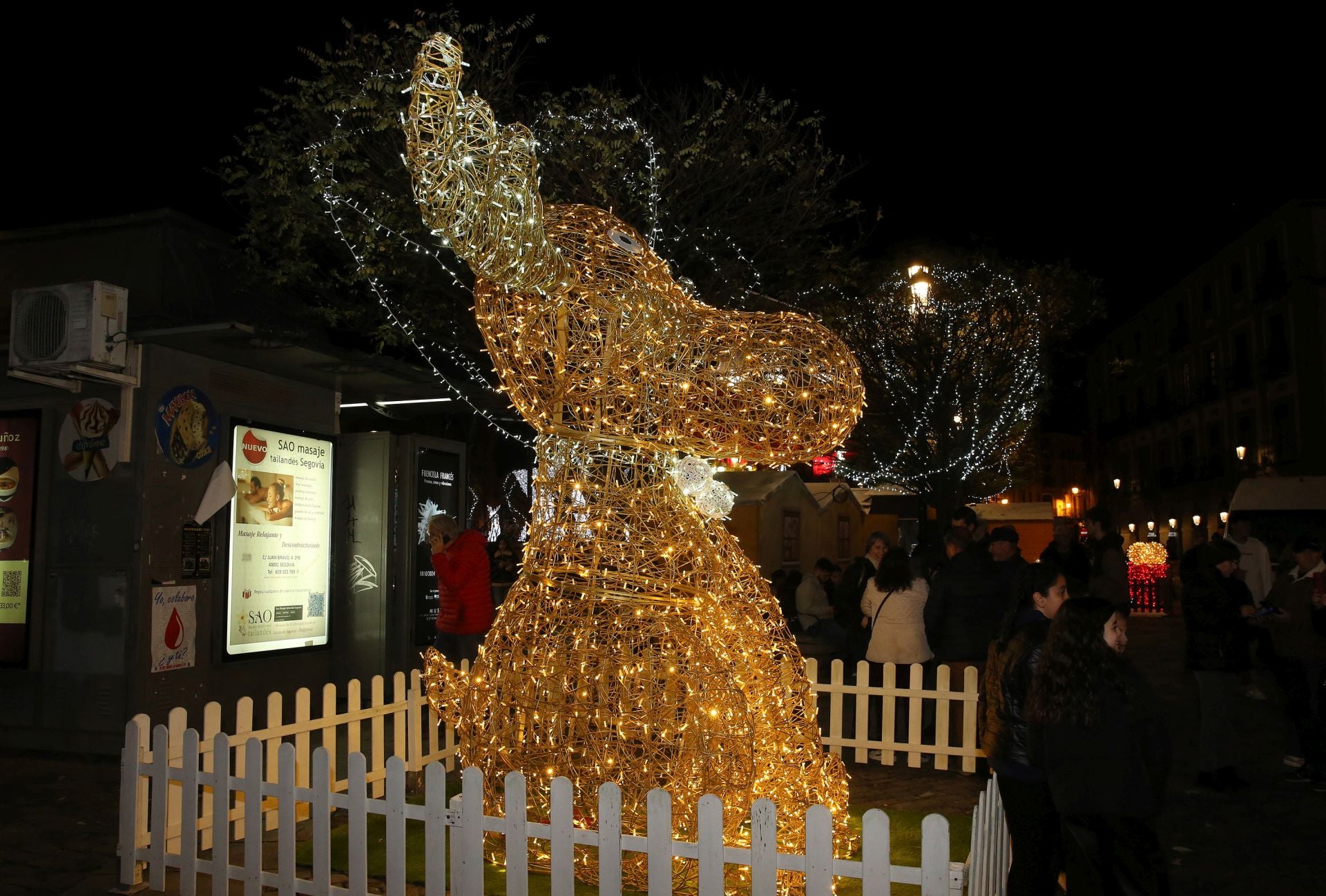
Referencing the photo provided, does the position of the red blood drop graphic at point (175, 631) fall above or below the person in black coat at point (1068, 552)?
below

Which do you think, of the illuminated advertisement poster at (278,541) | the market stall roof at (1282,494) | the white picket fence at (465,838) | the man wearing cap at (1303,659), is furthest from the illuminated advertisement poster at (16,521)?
the market stall roof at (1282,494)

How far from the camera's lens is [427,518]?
33.1 ft

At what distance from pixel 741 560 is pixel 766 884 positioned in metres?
1.48

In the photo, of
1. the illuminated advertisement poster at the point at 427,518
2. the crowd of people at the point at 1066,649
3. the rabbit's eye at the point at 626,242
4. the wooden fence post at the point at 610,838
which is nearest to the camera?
the crowd of people at the point at 1066,649

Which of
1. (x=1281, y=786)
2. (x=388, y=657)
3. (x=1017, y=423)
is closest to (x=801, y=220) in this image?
(x=388, y=657)

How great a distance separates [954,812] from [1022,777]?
2568 mm

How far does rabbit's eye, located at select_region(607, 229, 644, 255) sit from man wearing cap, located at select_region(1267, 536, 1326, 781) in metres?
5.79

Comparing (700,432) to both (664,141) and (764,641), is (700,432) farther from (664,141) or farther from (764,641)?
(664,141)

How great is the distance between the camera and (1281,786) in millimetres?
7098

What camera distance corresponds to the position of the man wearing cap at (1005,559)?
7.48m

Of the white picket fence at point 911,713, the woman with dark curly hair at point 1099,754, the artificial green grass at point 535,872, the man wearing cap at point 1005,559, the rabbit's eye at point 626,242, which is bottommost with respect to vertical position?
the artificial green grass at point 535,872

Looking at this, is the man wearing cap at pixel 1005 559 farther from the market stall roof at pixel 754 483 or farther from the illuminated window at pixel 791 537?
the illuminated window at pixel 791 537

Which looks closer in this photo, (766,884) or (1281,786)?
(766,884)

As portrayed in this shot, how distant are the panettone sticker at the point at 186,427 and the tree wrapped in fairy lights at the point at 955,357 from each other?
1418 centimetres
